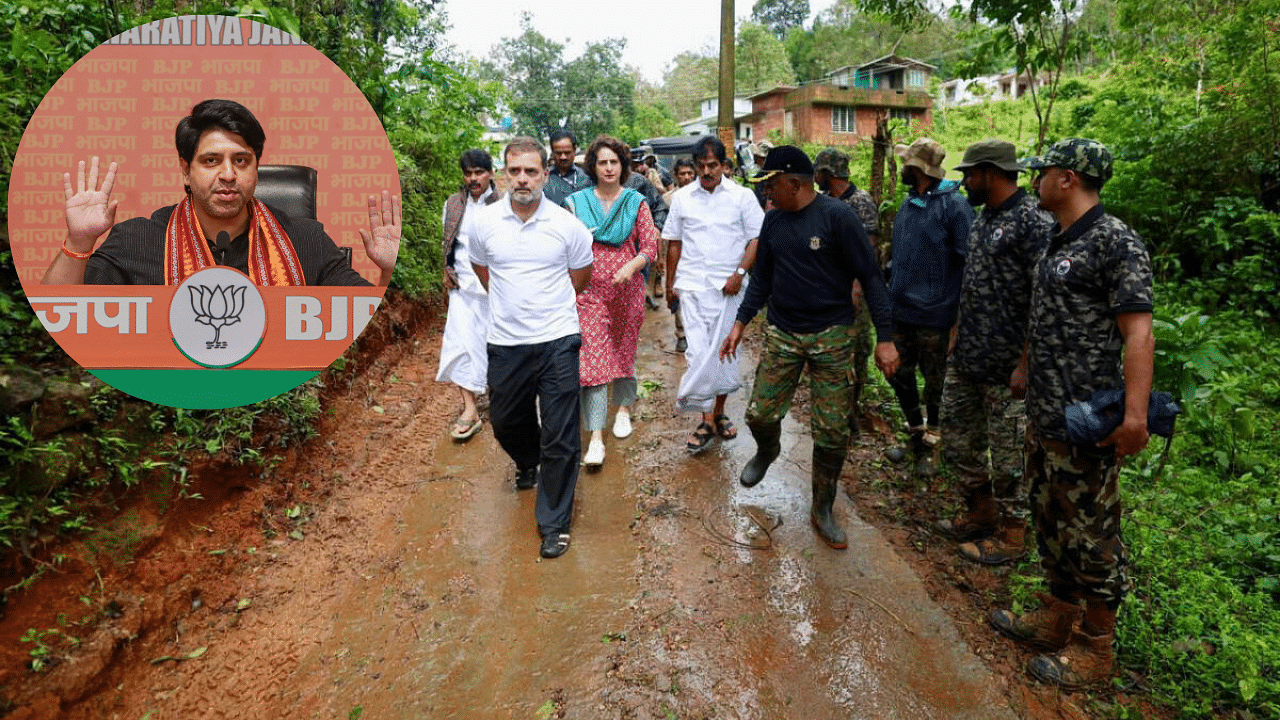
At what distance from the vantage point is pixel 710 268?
4.81 m

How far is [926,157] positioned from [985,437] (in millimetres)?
1619

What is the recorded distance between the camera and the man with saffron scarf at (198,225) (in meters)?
1.96

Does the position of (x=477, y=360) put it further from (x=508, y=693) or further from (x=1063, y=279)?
(x=1063, y=279)

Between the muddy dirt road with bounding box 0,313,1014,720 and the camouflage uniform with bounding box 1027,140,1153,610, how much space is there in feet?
1.94

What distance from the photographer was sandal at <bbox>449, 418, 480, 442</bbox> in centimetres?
504

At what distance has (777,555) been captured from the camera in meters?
3.57

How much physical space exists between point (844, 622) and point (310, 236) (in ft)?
8.52

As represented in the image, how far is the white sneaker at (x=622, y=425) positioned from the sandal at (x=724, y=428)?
0.66 m

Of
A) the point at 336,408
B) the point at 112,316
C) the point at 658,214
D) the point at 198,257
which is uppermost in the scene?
the point at 658,214

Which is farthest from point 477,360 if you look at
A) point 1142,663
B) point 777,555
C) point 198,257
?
point 1142,663

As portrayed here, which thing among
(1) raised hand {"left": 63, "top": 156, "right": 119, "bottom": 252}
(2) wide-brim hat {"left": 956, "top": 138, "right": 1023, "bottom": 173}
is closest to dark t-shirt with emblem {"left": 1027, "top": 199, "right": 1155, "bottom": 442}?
(2) wide-brim hat {"left": 956, "top": 138, "right": 1023, "bottom": 173}

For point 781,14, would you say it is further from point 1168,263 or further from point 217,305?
point 217,305

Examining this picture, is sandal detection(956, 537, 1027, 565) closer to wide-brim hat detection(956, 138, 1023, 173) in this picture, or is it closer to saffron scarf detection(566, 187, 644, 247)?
wide-brim hat detection(956, 138, 1023, 173)

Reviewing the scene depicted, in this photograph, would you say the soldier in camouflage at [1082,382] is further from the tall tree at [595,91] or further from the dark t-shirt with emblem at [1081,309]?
the tall tree at [595,91]
